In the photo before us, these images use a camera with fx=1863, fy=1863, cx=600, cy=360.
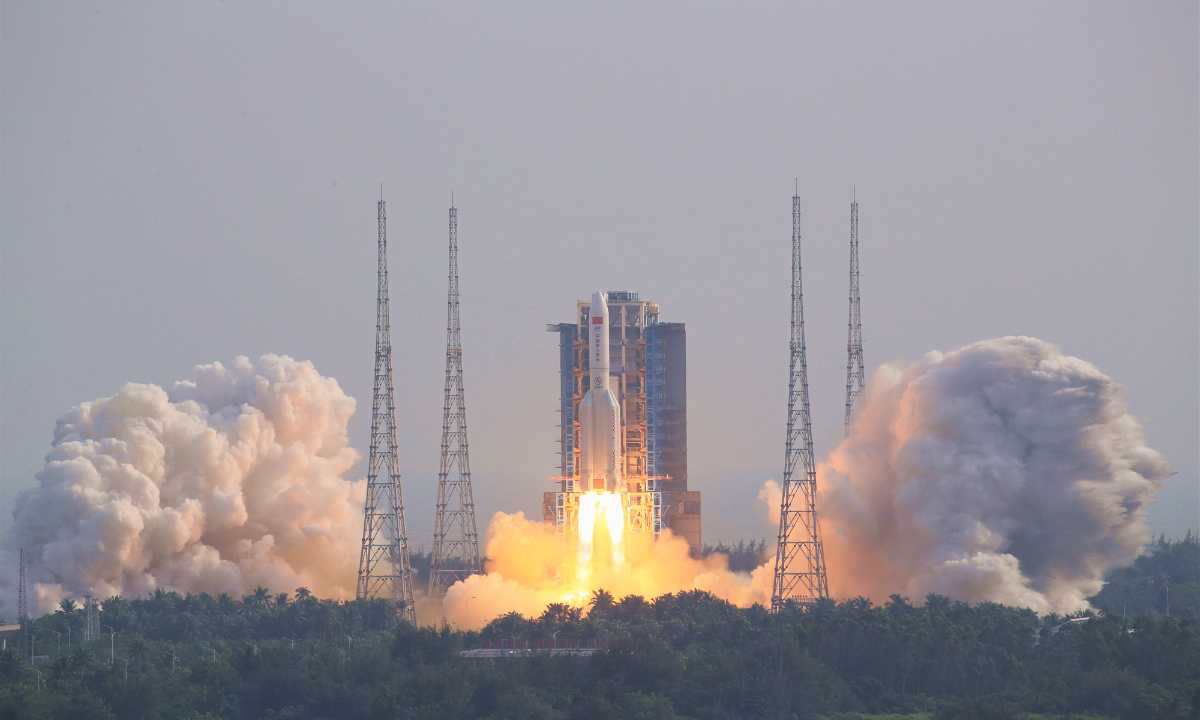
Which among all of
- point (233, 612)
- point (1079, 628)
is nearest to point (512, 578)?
point (233, 612)

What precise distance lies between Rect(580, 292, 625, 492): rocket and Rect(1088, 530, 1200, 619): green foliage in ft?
89.4

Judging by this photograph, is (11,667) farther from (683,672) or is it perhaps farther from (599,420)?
(599,420)

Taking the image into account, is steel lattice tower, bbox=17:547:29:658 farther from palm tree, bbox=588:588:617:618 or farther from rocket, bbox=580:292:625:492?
rocket, bbox=580:292:625:492

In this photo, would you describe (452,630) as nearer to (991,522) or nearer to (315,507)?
(315,507)

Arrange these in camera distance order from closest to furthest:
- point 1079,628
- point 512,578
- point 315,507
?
point 1079,628 → point 512,578 → point 315,507

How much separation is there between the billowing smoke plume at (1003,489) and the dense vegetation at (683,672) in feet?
16.6

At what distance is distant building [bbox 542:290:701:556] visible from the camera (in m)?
105

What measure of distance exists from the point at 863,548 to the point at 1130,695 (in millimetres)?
23343

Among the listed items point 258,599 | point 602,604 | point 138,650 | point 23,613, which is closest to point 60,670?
point 138,650

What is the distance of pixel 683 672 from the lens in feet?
281

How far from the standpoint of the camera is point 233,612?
341 feet

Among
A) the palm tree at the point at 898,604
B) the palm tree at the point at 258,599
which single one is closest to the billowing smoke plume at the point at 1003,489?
the palm tree at the point at 898,604

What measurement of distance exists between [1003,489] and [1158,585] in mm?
25717

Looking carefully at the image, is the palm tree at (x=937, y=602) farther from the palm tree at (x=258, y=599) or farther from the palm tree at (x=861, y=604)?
the palm tree at (x=258, y=599)
